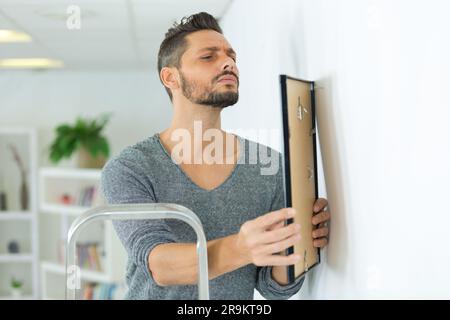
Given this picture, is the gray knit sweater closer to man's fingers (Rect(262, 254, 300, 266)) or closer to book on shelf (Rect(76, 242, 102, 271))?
man's fingers (Rect(262, 254, 300, 266))

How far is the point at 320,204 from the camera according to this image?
0.95 meters

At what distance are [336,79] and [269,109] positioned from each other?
95mm

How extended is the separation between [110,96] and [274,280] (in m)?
0.41

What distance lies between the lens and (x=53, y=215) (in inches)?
123

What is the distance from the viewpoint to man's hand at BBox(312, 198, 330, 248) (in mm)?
946

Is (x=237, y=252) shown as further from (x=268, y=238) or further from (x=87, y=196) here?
(x=87, y=196)

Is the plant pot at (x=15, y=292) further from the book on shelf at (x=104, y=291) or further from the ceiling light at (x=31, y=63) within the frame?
the ceiling light at (x=31, y=63)

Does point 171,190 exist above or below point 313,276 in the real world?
above

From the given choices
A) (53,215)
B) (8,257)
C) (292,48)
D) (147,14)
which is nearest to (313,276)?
(292,48)

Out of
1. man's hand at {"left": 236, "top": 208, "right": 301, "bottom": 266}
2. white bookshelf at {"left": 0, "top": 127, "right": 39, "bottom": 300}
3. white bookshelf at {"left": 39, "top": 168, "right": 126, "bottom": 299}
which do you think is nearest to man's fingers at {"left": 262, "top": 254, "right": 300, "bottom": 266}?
man's hand at {"left": 236, "top": 208, "right": 301, "bottom": 266}

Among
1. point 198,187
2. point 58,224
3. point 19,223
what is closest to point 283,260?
point 198,187

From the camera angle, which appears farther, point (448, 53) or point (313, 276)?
point (313, 276)

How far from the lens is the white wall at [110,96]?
0.88 meters

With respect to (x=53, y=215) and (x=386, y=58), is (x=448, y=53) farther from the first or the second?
(x=53, y=215)
